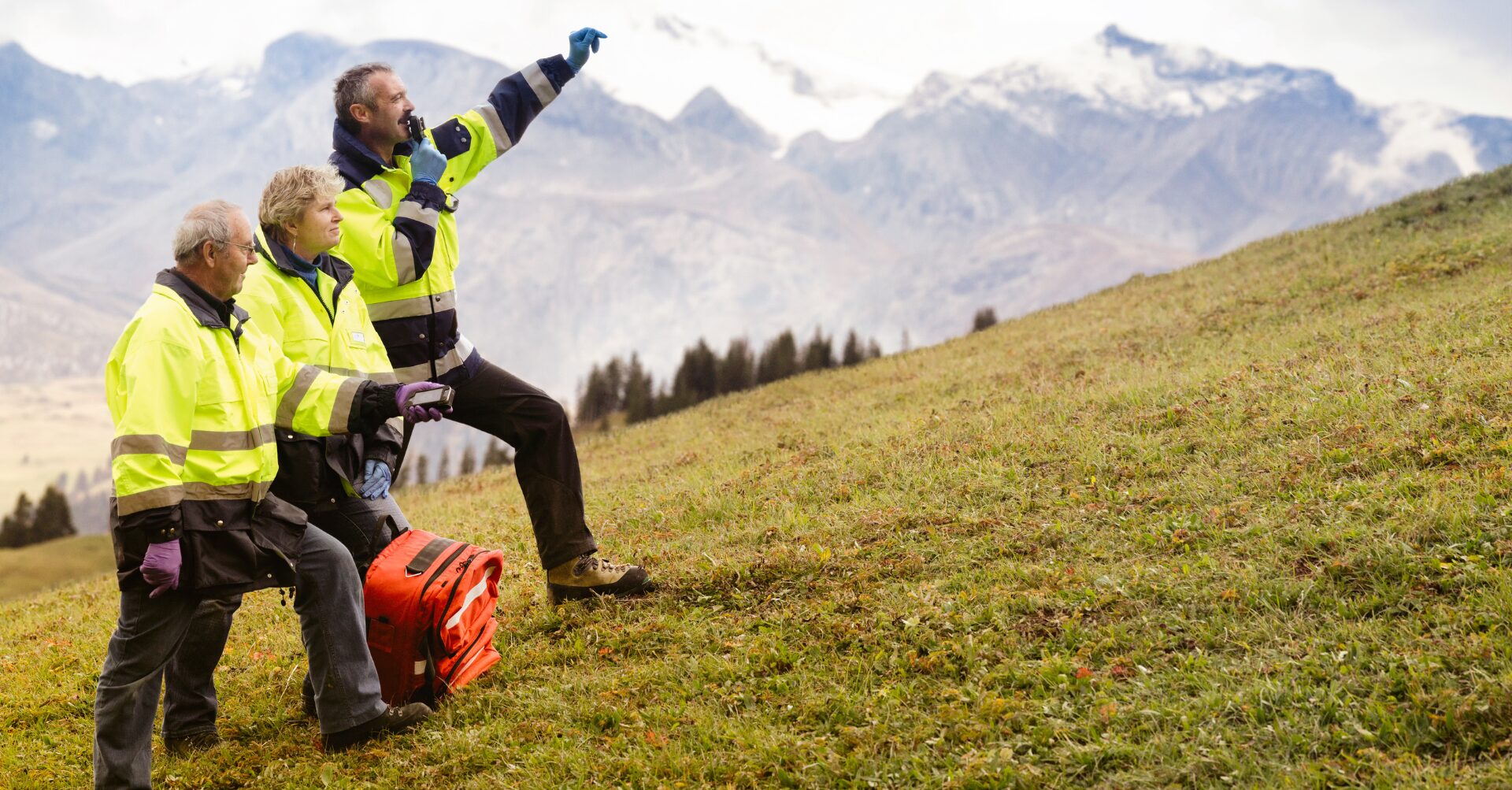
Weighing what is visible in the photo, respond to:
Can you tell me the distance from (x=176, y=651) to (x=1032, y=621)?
6042mm

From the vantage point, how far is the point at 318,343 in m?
7.19

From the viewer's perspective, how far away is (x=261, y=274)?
23.1 feet

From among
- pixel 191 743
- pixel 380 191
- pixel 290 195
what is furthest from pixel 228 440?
pixel 191 743

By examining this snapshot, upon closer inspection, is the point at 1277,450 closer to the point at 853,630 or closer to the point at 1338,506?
the point at 1338,506

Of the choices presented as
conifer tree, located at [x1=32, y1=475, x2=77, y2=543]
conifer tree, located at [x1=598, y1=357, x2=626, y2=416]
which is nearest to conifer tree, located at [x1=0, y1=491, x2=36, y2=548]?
conifer tree, located at [x1=32, y1=475, x2=77, y2=543]

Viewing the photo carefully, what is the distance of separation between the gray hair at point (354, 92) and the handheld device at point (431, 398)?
102 inches

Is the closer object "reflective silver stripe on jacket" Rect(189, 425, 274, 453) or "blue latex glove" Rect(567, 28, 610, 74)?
"reflective silver stripe on jacket" Rect(189, 425, 274, 453)

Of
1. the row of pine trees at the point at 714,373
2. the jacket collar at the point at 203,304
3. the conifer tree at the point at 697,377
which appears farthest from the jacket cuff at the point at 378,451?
the conifer tree at the point at 697,377

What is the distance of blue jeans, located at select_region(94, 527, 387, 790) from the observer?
6.31 meters

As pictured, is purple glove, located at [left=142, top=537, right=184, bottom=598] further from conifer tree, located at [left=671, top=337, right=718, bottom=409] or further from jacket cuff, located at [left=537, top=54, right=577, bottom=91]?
conifer tree, located at [left=671, top=337, right=718, bottom=409]

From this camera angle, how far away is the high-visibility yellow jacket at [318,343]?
275 inches

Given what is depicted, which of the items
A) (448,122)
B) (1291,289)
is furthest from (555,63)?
(1291,289)

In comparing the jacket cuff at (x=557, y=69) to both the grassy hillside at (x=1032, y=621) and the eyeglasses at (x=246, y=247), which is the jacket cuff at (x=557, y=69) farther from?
the grassy hillside at (x=1032, y=621)

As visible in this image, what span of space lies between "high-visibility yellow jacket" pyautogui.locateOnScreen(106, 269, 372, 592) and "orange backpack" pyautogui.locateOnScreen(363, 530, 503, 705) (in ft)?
2.68
